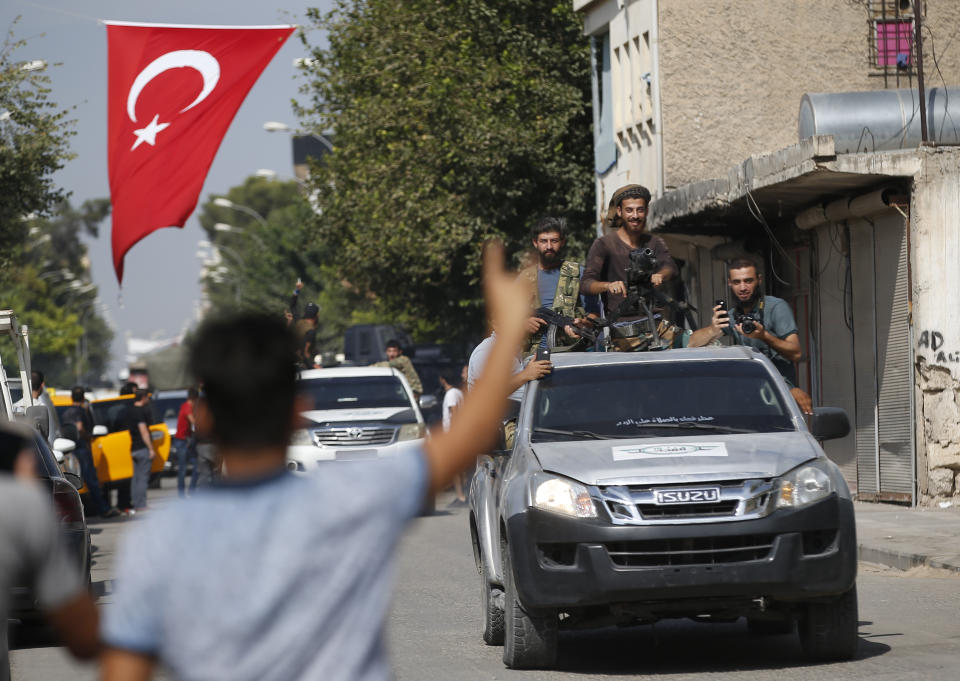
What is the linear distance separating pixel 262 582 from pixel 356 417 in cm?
1827

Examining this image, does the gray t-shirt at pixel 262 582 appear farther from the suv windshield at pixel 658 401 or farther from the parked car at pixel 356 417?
the parked car at pixel 356 417

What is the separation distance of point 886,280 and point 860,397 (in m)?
1.70

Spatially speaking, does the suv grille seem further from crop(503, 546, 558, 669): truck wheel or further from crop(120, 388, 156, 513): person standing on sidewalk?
crop(503, 546, 558, 669): truck wheel

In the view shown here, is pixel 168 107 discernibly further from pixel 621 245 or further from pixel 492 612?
pixel 492 612

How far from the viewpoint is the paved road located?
825 centimetres

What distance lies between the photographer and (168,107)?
12086 millimetres

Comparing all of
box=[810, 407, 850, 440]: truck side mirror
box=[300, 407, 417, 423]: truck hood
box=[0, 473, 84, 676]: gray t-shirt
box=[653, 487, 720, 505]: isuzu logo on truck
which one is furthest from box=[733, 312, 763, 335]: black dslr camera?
box=[300, 407, 417, 423]: truck hood

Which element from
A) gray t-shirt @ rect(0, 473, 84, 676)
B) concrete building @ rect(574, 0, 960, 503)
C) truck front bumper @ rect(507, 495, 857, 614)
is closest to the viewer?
gray t-shirt @ rect(0, 473, 84, 676)

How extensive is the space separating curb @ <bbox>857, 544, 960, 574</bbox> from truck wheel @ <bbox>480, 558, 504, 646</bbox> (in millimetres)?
4154

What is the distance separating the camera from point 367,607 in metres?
2.72

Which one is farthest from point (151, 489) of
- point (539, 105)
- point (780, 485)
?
point (780, 485)

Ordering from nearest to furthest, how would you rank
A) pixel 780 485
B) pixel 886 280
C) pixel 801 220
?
pixel 780 485, pixel 886 280, pixel 801 220

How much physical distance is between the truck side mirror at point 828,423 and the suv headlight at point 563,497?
4.66 ft

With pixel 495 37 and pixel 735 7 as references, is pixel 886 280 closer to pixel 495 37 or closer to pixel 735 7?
pixel 735 7
